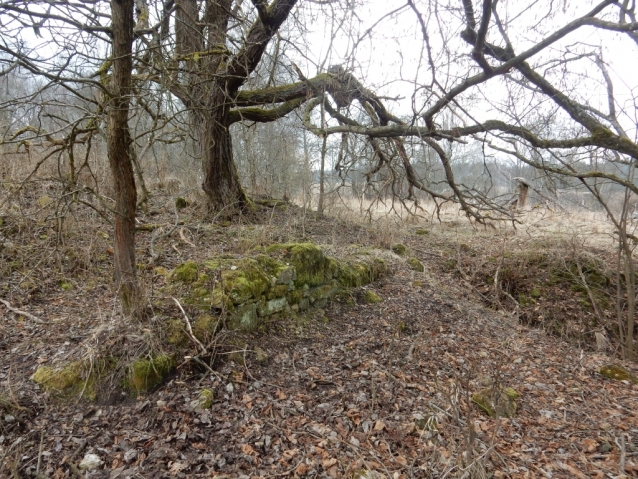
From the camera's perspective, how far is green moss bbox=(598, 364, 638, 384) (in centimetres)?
372

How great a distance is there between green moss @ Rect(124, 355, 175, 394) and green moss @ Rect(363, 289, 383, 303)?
2.71 meters

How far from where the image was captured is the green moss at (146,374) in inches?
104

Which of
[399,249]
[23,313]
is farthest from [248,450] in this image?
[399,249]

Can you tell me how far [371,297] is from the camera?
4.80 metres

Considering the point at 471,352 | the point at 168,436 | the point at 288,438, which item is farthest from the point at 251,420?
the point at 471,352

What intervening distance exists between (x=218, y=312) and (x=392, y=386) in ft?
5.68

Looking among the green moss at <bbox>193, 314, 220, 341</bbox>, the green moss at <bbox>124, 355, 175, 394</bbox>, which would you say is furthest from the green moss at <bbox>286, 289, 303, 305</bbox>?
the green moss at <bbox>124, 355, 175, 394</bbox>

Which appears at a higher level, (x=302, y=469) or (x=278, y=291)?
(x=278, y=291)

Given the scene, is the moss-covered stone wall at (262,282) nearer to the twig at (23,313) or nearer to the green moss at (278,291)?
the green moss at (278,291)

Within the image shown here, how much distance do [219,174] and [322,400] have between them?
471 cm

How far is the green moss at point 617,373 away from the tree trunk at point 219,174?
218 inches

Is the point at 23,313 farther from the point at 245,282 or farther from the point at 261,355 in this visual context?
the point at 261,355

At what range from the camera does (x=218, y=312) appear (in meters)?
3.31

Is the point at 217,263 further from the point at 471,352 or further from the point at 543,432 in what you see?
the point at 543,432
